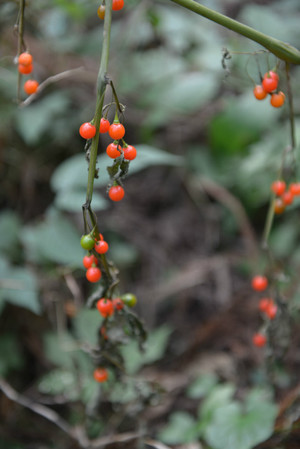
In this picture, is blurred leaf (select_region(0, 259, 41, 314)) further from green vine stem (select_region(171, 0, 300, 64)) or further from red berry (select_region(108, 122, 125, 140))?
green vine stem (select_region(171, 0, 300, 64))

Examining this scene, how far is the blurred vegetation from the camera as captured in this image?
78.5 inches

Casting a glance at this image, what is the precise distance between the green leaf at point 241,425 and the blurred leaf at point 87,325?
678mm

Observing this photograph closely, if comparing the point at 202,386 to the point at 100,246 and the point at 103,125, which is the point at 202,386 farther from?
the point at 103,125

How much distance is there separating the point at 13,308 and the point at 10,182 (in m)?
0.98

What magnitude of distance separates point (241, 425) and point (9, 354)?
1210mm

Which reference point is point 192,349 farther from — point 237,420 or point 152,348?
point 237,420

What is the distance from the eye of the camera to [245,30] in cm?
101

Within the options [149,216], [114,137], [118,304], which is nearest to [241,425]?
[118,304]

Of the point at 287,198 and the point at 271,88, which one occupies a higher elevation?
the point at 271,88

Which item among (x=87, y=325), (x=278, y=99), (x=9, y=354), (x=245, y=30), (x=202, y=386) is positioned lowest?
(x=9, y=354)

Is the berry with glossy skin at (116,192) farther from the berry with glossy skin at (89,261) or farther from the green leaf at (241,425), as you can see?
the green leaf at (241,425)

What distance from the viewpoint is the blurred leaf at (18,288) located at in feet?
6.44

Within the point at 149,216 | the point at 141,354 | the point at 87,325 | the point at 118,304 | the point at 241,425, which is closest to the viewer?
the point at 118,304

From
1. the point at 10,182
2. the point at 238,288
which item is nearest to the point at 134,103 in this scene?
the point at 10,182
